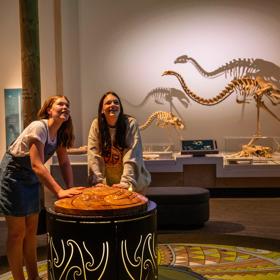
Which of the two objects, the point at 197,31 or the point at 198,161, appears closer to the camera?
the point at 198,161

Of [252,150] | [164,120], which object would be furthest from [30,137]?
[164,120]

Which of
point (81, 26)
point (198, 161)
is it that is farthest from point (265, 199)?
point (81, 26)

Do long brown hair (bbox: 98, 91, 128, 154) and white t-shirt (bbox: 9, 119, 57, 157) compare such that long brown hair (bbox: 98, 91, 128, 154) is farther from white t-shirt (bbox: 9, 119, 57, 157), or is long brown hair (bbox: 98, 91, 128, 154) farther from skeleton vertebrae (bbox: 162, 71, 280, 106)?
skeleton vertebrae (bbox: 162, 71, 280, 106)

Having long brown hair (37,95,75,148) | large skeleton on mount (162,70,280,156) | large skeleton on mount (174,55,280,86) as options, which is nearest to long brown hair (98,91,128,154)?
long brown hair (37,95,75,148)

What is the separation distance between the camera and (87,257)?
296cm

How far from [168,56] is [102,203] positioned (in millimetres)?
7272

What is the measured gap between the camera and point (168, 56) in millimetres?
9961

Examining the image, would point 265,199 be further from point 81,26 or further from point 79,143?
point 81,26

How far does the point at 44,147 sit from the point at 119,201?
75cm

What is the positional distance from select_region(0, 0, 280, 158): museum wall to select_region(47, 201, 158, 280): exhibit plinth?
6849 mm

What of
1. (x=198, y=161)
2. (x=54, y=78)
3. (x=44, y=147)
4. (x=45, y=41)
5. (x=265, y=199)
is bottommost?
(x=265, y=199)

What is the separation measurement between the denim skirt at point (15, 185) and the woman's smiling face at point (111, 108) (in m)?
0.71

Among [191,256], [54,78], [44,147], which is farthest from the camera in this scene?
[54,78]

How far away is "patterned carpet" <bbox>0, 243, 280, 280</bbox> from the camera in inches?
167
